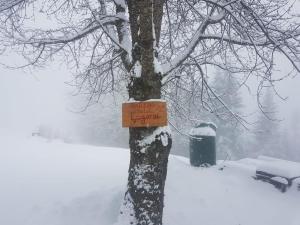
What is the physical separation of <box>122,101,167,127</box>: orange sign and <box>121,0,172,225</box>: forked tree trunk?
17cm

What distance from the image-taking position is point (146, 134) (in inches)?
178

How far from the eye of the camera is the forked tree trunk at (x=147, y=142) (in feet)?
14.9

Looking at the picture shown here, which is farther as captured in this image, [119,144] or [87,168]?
[119,144]

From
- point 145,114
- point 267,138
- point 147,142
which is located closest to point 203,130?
point 147,142

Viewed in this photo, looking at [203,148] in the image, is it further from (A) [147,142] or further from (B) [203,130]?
(A) [147,142]

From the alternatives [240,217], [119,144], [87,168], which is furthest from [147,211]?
[119,144]

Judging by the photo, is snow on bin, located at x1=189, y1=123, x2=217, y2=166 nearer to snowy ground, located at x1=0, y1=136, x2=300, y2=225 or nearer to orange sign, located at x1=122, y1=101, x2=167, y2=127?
snowy ground, located at x1=0, y1=136, x2=300, y2=225

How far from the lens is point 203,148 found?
8.91 m

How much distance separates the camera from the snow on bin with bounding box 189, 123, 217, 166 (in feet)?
29.1

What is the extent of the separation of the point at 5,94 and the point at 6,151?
67952 mm

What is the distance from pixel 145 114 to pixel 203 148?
4785mm

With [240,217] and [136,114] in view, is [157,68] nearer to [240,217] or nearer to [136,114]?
[136,114]

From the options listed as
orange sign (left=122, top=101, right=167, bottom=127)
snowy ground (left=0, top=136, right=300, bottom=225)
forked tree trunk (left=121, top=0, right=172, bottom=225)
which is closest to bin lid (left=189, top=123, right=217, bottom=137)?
snowy ground (left=0, top=136, right=300, bottom=225)

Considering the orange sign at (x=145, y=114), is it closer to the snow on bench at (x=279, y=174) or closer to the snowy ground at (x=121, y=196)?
the snowy ground at (x=121, y=196)
